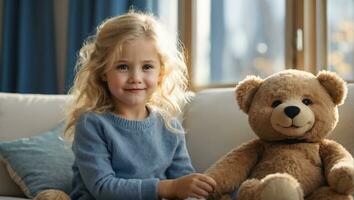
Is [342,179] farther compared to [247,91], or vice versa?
→ [247,91]

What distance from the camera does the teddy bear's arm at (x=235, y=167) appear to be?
1.55 m

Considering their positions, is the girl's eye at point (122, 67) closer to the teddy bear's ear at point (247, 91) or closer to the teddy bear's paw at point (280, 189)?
the teddy bear's ear at point (247, 91)

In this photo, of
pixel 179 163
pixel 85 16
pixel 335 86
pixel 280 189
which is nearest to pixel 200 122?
pixel 179 163

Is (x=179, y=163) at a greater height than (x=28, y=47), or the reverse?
(x=28, y=47)

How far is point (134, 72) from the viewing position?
5.21 ft

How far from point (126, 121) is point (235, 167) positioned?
1.10 feet

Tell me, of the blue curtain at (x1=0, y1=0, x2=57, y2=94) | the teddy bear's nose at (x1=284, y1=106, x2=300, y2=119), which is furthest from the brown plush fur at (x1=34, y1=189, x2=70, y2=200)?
the blue curtain at (x1=0, y1=0, x2=57, y2=94)

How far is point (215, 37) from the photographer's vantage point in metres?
2.90

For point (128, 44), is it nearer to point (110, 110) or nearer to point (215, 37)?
point (110, 110)

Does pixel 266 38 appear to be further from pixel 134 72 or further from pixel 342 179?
pixel 342 179

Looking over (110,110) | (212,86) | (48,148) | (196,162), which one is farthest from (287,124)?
(212,86)

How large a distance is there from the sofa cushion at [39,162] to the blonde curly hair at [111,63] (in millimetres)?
263

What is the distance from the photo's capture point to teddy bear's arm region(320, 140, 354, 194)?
4.42ft

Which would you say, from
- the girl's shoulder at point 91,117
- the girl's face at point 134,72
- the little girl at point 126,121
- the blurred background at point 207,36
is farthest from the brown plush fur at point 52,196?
the blurred background at point 207,36
